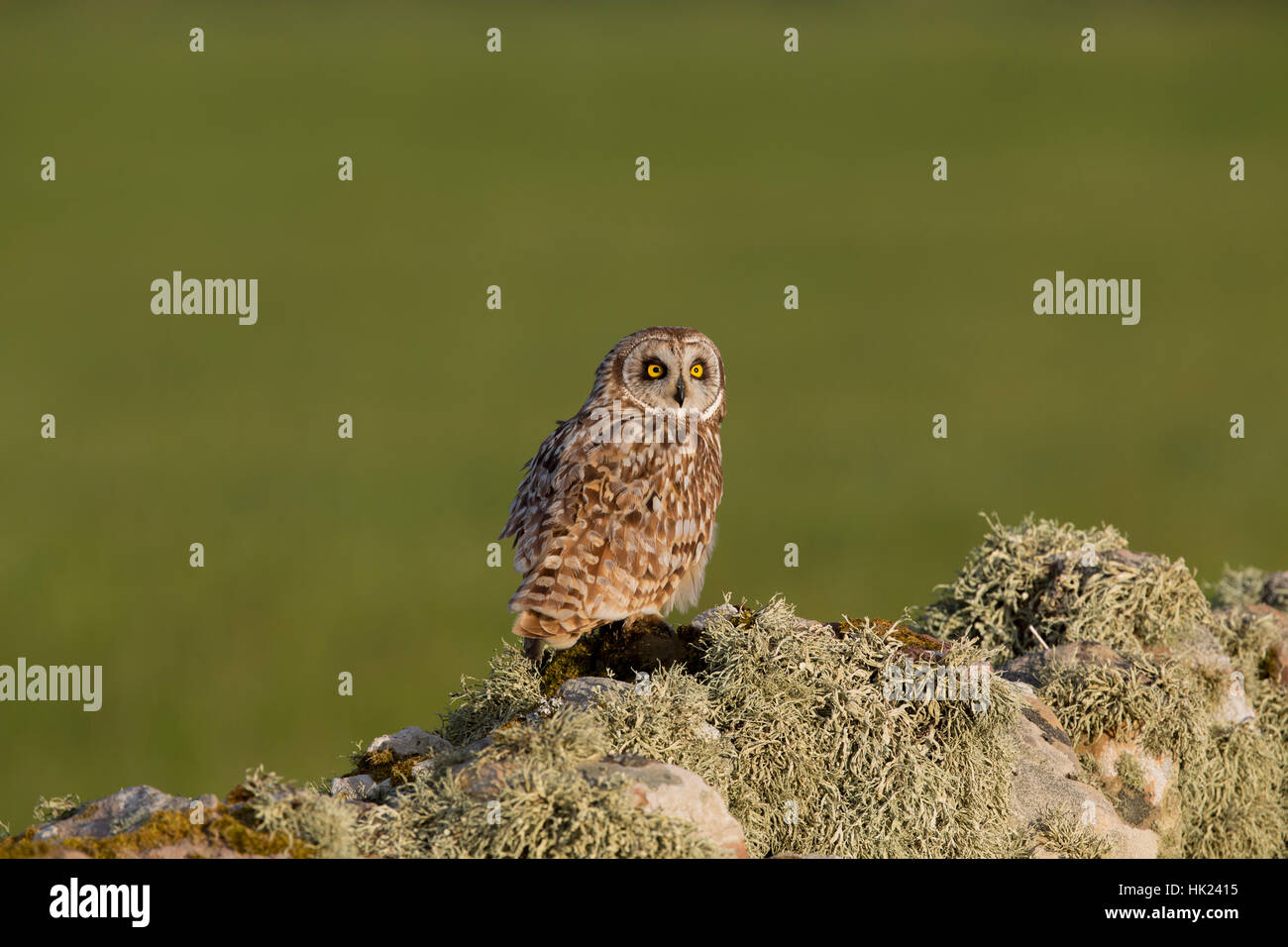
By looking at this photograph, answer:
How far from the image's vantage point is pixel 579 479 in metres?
7.46

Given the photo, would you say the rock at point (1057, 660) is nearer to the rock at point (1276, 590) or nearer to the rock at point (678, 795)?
the rock at point (678, 795)

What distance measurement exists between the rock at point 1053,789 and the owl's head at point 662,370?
268 cm

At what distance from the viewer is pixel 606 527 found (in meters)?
→ 7.28

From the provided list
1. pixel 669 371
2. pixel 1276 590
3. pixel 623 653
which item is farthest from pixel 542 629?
pixel 1276 590

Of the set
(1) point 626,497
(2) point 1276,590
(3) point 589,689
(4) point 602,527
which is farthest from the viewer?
(2) point 1276,590

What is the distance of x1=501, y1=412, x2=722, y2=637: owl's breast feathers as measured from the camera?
6.84m

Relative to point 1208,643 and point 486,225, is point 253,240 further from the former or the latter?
point 1208,643

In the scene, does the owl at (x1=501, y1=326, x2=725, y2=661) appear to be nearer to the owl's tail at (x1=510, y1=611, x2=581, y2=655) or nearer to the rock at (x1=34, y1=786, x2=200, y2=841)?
the owl's tail at (x1=510, y1=611, x2=581, y2=655)

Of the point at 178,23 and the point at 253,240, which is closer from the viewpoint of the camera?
the point at 253,240

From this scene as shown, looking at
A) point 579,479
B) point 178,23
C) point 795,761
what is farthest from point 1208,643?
point 178,23

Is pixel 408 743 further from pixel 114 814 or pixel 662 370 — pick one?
pixel 662 370

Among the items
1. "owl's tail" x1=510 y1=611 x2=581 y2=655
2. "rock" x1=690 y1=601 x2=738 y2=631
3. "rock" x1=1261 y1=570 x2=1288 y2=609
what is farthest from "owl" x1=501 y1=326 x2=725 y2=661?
"rock" x1=1261 y1=570 x2=1288 y2=609

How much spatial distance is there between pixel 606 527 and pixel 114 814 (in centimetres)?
295

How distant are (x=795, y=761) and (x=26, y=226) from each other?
190 feet
